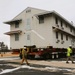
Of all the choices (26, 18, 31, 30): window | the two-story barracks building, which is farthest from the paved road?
(26, 18, 31, 30): window

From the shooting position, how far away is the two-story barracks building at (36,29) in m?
26.0

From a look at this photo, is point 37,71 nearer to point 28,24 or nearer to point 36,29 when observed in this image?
point 36,29

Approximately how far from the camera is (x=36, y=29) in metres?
27.1

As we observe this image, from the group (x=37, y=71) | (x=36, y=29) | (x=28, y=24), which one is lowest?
(x=37, y=71)

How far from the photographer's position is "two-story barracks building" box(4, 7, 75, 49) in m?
26.0

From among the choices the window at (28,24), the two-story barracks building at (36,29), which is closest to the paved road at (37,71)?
the two-story barracks building at (36,29)

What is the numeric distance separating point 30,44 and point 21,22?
144 inches

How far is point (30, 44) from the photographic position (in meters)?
27.1

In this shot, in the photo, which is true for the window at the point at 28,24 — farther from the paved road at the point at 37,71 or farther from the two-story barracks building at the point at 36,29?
the paved road at the point at 37,71

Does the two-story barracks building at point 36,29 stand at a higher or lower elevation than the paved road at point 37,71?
higher

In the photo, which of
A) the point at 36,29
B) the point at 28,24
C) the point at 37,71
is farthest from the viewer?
the point at 28,24

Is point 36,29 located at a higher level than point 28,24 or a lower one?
lower

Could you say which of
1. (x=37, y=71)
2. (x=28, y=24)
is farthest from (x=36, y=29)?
(x=37, y=71)

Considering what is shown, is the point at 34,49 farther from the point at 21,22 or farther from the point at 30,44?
the point at 21,22
